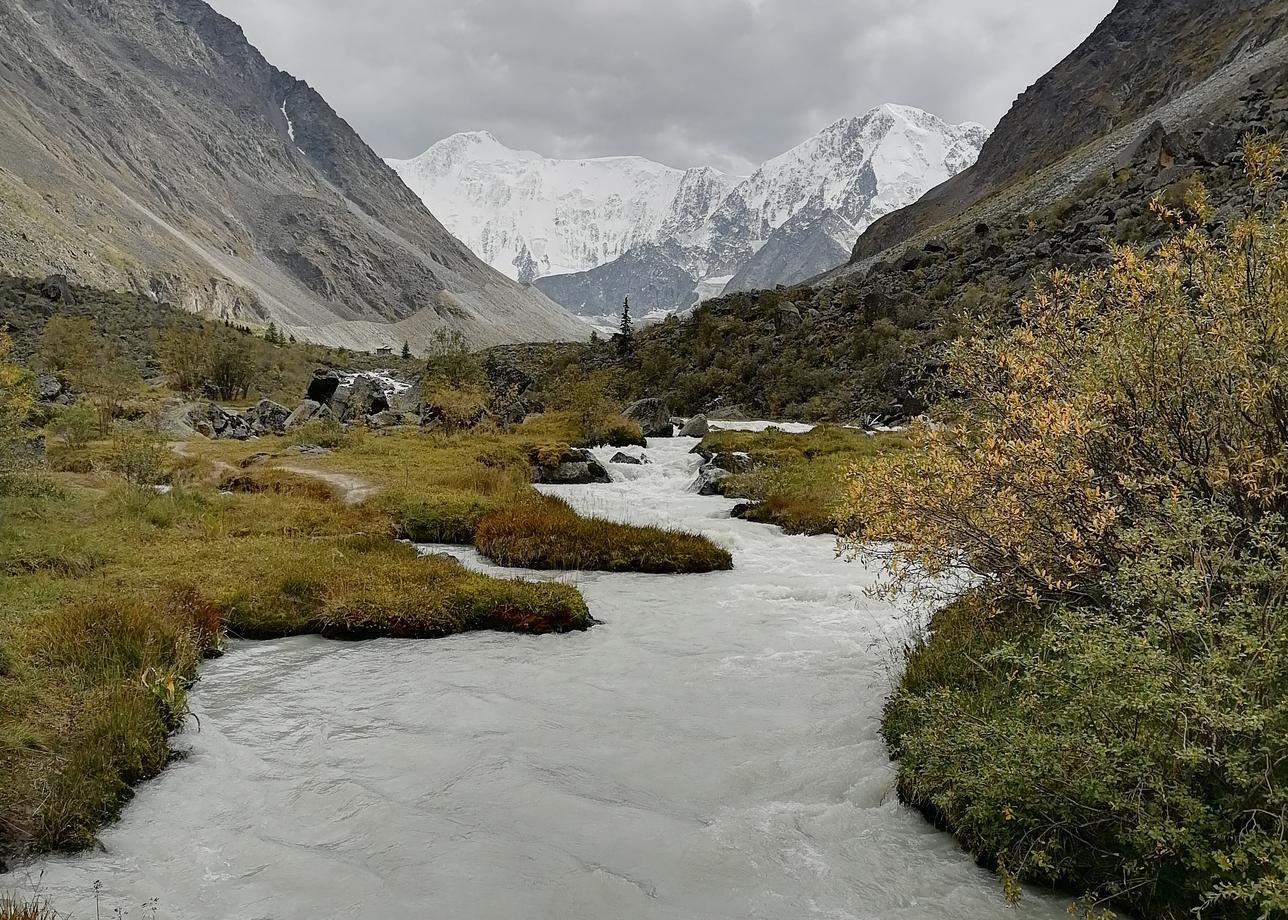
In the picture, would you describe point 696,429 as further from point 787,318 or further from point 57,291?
point 57,291

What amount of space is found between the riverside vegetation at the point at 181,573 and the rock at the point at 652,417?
14956mm

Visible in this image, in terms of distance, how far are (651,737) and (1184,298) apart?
668 cm

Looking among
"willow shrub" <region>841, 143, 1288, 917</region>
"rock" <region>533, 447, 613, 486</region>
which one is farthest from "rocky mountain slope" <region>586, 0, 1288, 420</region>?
"willow shrub" <region>841, 143, 1288, 917</region>

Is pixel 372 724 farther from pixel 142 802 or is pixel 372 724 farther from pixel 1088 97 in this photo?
pixel 1088 97

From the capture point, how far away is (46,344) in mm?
52312

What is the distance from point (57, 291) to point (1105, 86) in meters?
133

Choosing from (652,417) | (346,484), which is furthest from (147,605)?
(652,417)

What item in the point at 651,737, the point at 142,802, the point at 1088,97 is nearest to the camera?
the point at 142,802

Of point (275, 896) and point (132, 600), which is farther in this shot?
point (132, 600)

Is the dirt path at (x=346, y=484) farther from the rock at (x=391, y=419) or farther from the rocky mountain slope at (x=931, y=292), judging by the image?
the rocky mountain slope at (x=931, y=292)

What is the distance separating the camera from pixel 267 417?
148ft

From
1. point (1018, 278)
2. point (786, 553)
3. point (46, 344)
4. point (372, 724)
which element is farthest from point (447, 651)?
point (46, 344)

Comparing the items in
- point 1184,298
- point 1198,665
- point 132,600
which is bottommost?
point 132,600

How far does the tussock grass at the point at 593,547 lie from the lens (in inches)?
629
